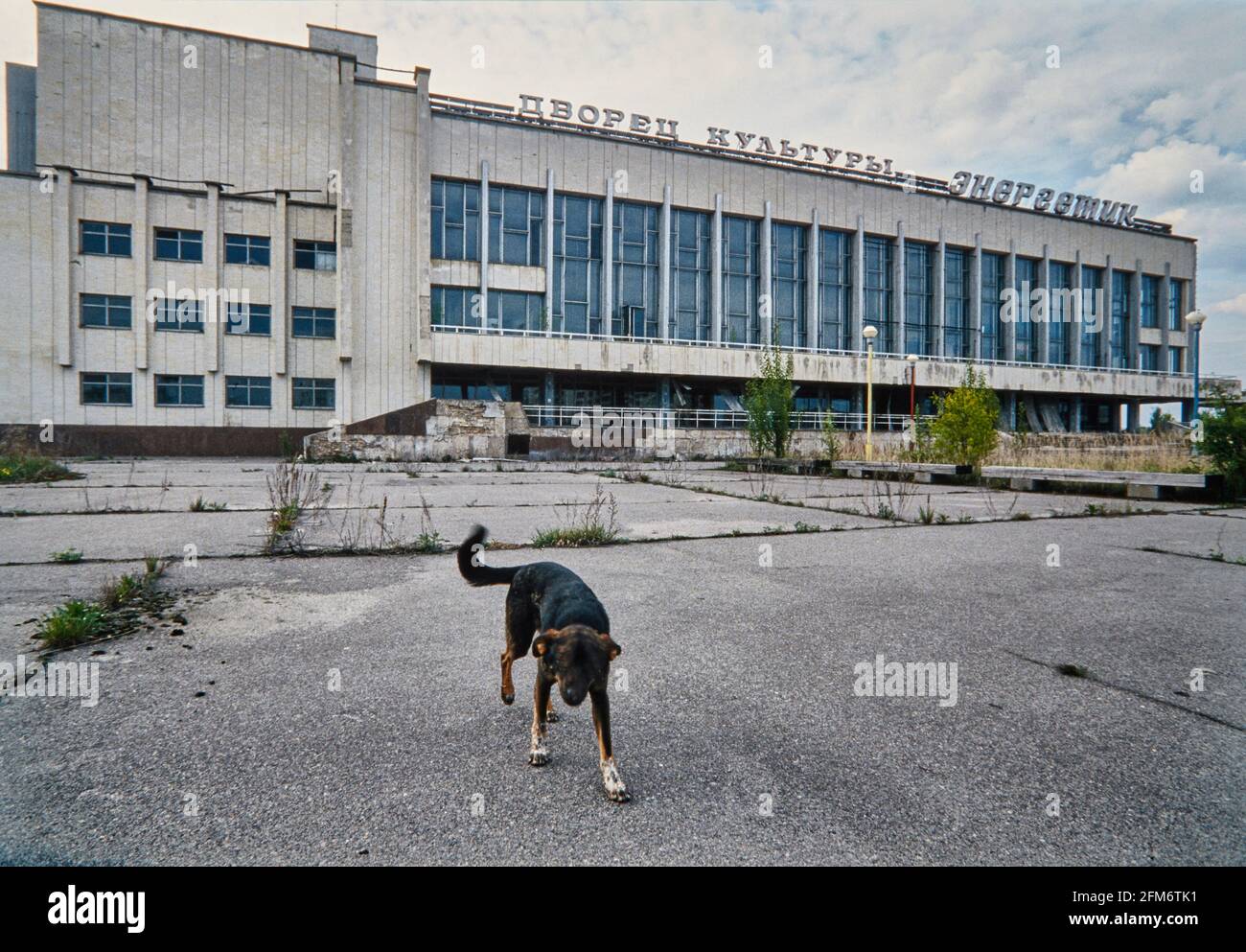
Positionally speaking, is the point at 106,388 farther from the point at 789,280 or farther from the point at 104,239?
the point at 789,280

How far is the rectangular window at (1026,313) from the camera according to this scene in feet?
163

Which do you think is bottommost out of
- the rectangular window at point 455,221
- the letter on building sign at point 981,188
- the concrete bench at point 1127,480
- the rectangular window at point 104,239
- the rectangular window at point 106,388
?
the concrete bench at point 1127,480

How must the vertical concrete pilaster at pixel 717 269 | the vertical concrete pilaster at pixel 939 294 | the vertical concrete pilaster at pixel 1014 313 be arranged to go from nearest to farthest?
the vertical concrete pilaster at pixel 717 269 < the vertical concrete pilaster at pixel 939 294 < the vertical concrete pilaster at pixel 1014 313

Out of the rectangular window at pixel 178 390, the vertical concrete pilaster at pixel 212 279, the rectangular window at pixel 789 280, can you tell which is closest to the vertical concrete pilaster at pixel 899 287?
the rectangular window at pixel 789 280

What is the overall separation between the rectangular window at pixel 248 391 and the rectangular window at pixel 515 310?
11420 millimetres

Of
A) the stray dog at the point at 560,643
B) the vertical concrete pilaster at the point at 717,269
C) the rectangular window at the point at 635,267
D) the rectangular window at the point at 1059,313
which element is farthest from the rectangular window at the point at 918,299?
the stray dog at the point at 560,643

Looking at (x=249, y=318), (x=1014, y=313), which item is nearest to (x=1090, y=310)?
(x=1014, y=313)

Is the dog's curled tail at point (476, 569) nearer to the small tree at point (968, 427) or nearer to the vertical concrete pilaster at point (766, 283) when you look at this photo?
the small tree at point (968, 427)

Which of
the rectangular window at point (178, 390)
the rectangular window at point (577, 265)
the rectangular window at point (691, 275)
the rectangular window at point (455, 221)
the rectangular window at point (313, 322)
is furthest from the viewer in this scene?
the rectangular window at point (691, 275)

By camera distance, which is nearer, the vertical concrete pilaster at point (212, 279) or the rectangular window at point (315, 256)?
the vertical concrete pilaster at point (212, 279)

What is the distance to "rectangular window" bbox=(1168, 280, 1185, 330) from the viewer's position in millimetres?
54603

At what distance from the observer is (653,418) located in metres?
37.1

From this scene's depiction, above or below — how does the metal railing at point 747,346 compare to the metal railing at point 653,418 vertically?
above

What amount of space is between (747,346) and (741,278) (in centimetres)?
549
